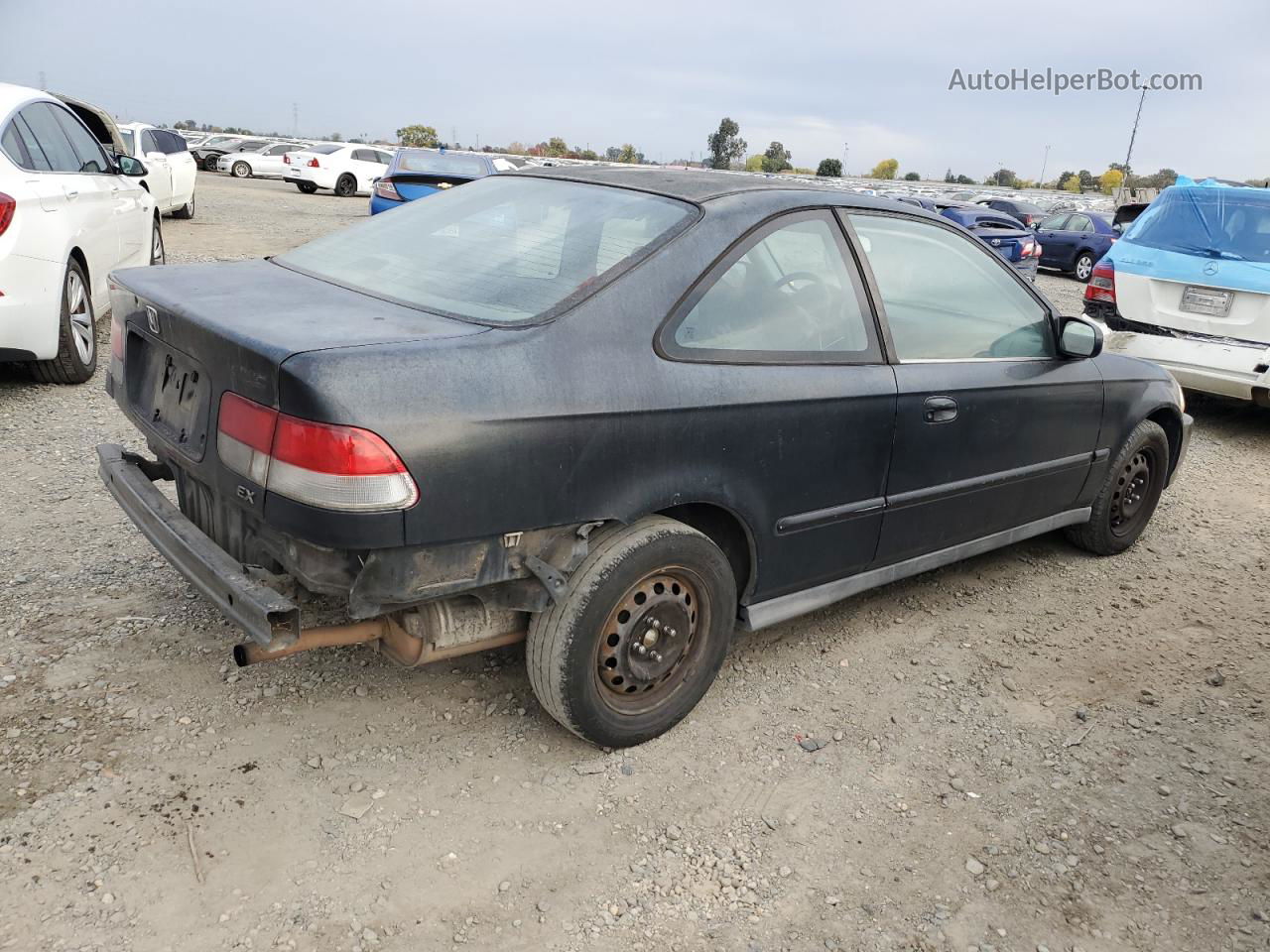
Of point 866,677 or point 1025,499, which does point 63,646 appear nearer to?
point 866,677

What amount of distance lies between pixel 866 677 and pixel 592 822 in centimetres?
125

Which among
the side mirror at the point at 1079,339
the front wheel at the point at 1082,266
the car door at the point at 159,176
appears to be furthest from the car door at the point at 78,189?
the front wheel at the point at 1082,266

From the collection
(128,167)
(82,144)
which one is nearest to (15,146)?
(82,144)

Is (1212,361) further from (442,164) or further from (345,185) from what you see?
(345,185)

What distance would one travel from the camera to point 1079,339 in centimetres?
377

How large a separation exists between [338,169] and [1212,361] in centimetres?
2564

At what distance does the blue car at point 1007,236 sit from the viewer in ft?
49.3

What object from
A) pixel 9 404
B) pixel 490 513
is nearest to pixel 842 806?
pixel 490 513

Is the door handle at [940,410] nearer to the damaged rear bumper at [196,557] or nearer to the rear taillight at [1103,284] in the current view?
the damaged rear bumper at [196,557]

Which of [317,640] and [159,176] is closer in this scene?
[317,640]

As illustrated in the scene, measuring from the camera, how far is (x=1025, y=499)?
3.90m

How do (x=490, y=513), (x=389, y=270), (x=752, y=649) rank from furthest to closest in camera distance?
(x=752, y=649) → (x=389, y=270) → (x=490, y=513)

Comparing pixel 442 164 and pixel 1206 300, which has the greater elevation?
pixel 442 164

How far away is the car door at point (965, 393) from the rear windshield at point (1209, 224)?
3504 mm
